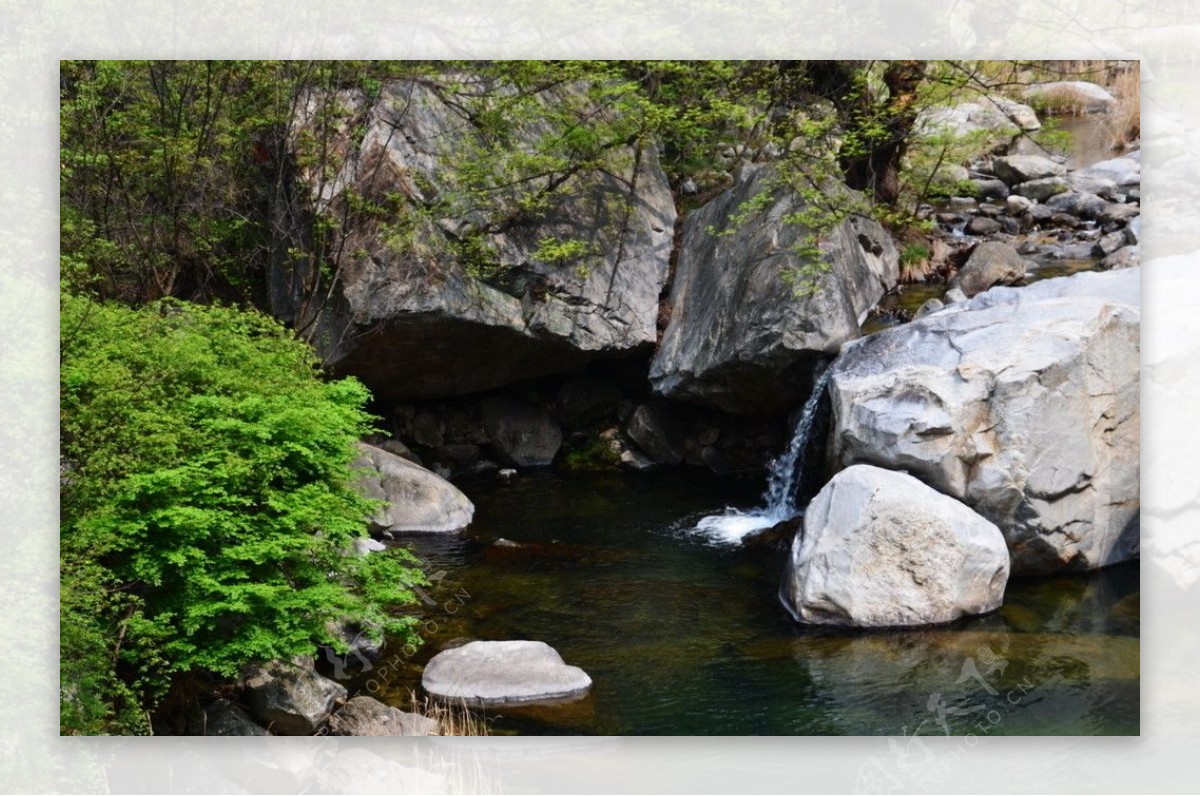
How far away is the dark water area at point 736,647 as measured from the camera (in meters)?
5.75

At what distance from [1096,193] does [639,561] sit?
5.36 m

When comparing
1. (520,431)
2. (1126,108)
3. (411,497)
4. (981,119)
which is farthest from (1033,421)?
(520,431)

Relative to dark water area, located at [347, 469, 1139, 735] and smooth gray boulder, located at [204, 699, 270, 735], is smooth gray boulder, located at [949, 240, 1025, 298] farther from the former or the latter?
smooth gray boulder, located at [204, 699, 270, 735]

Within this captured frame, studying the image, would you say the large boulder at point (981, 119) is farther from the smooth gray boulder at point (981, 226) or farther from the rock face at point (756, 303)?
the smooth gray boulder at point (981, 226)

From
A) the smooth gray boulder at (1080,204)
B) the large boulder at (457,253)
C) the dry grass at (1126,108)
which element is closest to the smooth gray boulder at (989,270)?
the smooth gray boulder at (1080,204)

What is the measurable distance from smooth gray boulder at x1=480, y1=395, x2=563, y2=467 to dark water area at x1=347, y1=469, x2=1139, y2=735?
179 centimetres

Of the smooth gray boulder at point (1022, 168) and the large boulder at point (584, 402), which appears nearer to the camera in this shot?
the large boulder at point (584, 402)

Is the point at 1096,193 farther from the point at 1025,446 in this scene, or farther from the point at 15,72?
the point at 15,72

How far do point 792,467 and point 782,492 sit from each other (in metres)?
0.21

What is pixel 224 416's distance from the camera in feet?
18.7

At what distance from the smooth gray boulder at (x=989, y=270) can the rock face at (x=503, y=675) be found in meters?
5.47

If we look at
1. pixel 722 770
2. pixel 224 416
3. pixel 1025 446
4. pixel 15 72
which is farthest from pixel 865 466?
pixel 15 72

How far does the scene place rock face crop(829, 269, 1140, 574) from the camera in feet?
22.4

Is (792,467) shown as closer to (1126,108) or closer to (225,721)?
(1126,108)
